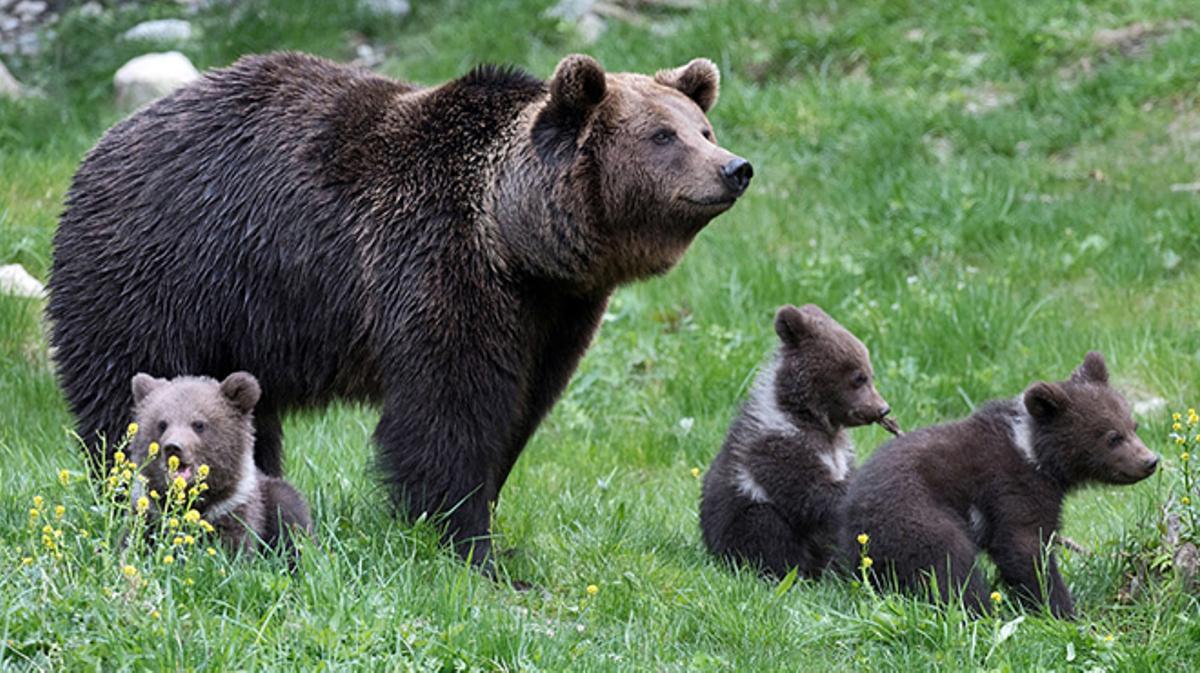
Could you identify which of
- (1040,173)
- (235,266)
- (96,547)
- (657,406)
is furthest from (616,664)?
(1040,173)

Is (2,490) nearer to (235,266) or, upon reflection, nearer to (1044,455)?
(235,266)

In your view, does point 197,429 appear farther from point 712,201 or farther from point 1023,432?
point 1023,432

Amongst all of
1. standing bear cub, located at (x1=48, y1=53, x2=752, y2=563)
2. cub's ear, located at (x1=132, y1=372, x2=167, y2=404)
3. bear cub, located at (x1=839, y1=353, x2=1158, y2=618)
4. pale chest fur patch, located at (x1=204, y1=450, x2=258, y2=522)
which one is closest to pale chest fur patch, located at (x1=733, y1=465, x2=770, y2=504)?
bear cub, located at (x1=839, y1=353, x2=1158, y2=618)

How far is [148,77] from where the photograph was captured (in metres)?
13.0

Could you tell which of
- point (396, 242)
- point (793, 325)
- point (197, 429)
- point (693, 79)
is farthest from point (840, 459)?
point (197, 429)

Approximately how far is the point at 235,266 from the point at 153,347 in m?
0.45

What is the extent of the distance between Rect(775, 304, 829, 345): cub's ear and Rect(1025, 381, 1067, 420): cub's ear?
3.49 ft

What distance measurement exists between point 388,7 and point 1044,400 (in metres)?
11.2

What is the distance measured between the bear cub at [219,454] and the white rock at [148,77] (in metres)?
7.35

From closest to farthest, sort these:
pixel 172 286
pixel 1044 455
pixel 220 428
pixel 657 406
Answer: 1. pixel 220 428
2. pixel 1044 455
3. pixel 172 286
4. pixel 657 406


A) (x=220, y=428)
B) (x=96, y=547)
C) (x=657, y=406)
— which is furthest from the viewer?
(x=657, y=406)

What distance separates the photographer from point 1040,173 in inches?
467

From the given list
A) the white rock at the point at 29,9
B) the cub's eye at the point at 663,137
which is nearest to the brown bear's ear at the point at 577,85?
the cub's eye at the point at 663,137

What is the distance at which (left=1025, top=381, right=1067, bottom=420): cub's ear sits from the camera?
6.15 meters
